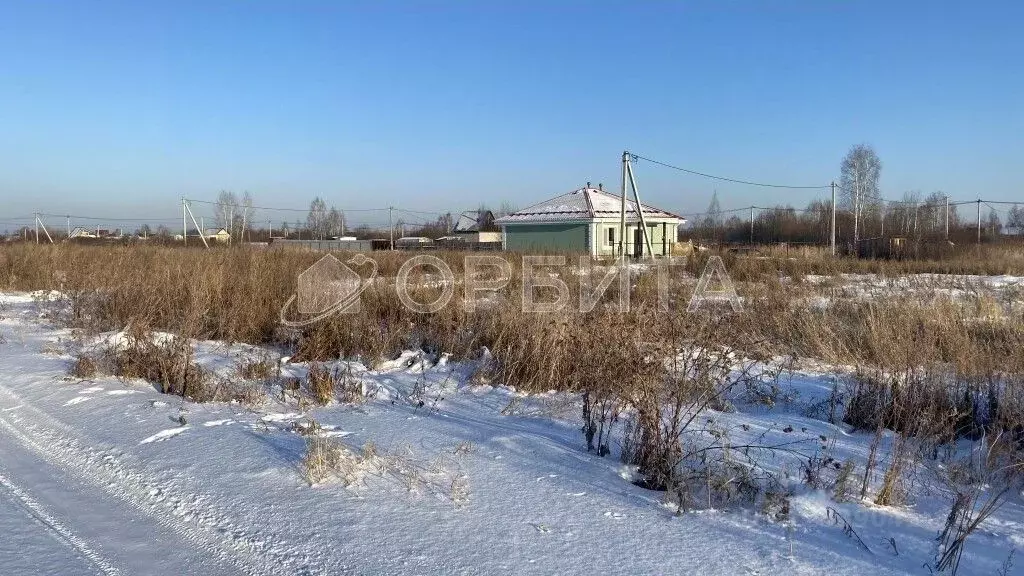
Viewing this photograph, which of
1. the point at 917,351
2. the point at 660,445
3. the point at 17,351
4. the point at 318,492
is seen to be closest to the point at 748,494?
the point at 660,445

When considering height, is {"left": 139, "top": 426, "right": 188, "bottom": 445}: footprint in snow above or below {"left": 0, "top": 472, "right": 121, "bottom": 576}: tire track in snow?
above

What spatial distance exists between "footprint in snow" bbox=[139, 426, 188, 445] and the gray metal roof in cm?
2613

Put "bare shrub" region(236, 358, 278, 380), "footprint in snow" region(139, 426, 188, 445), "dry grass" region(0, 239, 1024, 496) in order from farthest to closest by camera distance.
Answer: "bare shrub" region(236, 358, 278, 380) < "footprint in snow" region(139, 426, 188, 445) < "dry grass" region(0, 239, 1024, 496)

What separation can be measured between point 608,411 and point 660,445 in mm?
828

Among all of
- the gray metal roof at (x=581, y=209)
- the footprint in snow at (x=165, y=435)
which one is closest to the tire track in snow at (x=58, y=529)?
the footprint in snow at (x=165, y=435)

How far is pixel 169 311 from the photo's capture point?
26.1 ft

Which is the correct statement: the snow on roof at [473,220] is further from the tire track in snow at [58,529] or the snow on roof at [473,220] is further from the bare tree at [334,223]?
the tire track in snow at [58,529]

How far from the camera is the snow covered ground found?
2.58m

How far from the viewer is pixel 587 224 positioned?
29844mm

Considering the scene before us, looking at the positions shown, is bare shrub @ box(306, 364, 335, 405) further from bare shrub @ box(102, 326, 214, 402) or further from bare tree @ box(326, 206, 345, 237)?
bare tree @ box(326, 206, 345, 237)

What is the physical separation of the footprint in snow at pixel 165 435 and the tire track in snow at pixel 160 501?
230 millimetres

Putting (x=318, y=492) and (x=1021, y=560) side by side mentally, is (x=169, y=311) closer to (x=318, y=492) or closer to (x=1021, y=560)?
(x=318, y=492)

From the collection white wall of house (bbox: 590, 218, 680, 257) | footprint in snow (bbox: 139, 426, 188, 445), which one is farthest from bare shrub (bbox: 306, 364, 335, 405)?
white wall of house (bbox: 590, 218, 680, 257)

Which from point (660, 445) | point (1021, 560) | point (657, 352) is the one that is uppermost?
point (657, 352)
